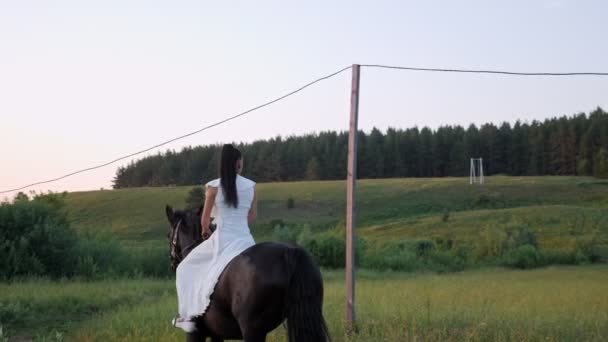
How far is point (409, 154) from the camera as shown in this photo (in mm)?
115375

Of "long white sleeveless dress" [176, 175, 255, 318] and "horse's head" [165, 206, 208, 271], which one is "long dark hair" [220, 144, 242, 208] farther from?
"horse's head" [165, 206, 208, 271]

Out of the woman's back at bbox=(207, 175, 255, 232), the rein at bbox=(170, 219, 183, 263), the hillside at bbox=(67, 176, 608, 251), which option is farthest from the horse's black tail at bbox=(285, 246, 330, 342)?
the hillside at bbox=(67, 176, 608, 251)

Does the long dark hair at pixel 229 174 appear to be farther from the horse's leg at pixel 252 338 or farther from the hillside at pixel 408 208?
the hillside at pixel 408 208

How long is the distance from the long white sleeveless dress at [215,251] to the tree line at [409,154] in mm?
100411

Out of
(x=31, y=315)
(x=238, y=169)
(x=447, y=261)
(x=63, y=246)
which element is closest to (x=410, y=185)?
(x=447, y=261)

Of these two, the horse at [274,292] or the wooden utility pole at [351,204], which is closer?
the horse at [274,292]

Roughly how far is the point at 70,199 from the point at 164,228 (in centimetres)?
2594

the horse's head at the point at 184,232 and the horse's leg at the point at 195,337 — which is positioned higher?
the horse's head at the point at 184,232

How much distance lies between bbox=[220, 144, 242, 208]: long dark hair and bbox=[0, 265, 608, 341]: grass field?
333 centimetres

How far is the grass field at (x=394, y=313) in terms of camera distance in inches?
400

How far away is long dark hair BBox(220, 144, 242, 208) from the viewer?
22.8 ft

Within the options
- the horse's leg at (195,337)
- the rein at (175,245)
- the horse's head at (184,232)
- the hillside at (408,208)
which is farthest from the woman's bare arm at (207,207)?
the hillside at (408,208)

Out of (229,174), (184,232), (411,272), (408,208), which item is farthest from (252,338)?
(408,208)

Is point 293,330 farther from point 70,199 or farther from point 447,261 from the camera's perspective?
point 70,199
